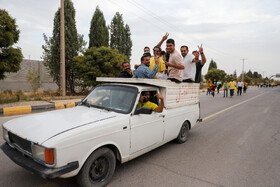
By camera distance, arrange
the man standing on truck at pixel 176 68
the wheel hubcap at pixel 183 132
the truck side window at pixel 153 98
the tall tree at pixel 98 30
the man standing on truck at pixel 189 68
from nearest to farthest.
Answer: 1. the truck side window at pixel 153 98
2. the man standing on truck at pixel 176 68
3. the wheel hubcap at pixel 183 132
4. the man standing on truck at pixel 189 68
5. the tall tree at pixel 98 30

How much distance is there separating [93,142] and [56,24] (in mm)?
14568

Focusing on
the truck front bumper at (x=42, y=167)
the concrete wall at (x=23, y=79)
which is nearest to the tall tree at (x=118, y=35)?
the concrete wall at (x=23, y=79)

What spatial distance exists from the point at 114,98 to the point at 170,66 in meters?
1.71

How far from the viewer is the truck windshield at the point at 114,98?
3275 millimetres

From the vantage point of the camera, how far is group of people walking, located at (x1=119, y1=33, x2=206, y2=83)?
4.20m

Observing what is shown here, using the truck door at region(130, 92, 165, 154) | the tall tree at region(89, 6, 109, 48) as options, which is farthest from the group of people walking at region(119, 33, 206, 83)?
the tall tree at region(89, 6, 109, 48)

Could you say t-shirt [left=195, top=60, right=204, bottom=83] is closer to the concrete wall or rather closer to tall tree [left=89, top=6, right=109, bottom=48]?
the concrete wall

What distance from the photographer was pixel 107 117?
2.91 m

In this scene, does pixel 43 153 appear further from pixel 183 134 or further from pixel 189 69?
pixel 189 69

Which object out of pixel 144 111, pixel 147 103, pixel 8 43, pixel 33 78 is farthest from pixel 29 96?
pixel 144 111

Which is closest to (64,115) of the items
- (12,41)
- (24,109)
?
(24,109)

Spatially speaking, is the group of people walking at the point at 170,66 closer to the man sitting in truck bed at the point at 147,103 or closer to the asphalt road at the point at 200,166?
the man sitting in truck bed at the point at 147,103

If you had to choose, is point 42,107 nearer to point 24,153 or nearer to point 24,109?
point 24,109

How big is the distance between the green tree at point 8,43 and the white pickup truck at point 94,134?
8.50 m
